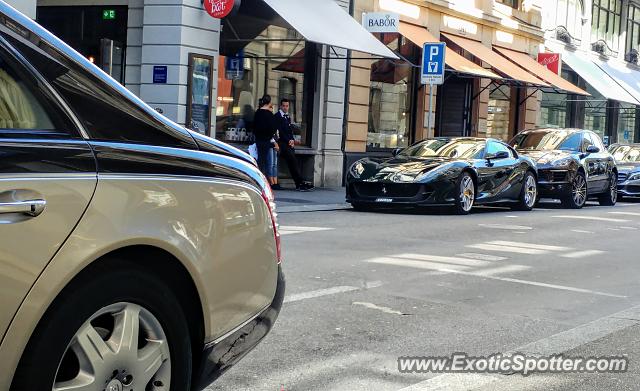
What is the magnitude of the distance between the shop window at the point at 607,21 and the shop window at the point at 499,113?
873 cm

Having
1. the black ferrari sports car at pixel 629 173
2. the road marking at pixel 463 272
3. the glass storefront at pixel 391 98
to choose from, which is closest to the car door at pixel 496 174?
the road marking at pixel 463 272

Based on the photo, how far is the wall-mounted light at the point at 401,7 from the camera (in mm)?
22859

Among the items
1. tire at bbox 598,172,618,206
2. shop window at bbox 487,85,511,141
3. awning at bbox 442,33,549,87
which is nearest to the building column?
tire at bbox 598,172,618,206

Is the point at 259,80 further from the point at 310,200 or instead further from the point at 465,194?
the point at 465,194

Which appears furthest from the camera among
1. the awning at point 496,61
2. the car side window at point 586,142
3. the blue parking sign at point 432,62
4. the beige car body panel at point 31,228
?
the awning at point 496,61

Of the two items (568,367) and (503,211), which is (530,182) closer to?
(503,211)

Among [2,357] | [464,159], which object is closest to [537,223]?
[464,159]

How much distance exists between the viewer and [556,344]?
5.60 m

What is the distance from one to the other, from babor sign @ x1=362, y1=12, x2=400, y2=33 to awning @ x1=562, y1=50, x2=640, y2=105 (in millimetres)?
14189

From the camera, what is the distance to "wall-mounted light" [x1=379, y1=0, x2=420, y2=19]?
22859 millimetres

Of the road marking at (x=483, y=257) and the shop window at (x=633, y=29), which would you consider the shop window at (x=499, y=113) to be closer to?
the shop window at (x=633, y=29)

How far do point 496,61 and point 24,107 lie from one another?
24384 millimetres

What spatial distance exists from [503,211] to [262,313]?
12.9 metres

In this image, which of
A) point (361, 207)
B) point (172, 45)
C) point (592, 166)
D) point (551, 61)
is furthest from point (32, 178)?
point (551, 61)
